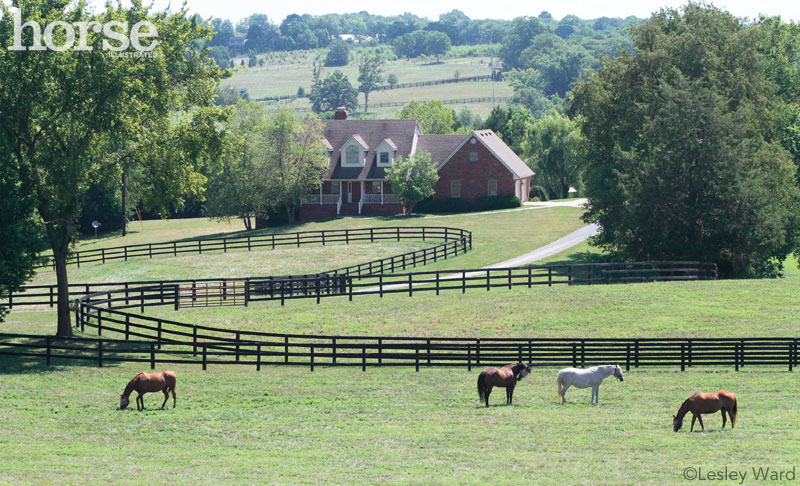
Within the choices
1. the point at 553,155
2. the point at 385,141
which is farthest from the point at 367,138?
the point at 553,155

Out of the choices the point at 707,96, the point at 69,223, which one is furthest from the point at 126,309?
the point at 707,96

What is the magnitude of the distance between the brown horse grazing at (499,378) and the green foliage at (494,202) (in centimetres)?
5735

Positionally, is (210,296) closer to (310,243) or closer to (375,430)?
(375,430)

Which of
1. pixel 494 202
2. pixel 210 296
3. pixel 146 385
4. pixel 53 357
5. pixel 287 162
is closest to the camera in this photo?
pixel 146 385

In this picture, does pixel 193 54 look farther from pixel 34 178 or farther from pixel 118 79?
pixel 34 178

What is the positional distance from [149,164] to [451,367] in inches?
587

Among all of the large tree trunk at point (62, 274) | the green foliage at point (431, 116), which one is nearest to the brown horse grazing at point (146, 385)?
the large tree trunk at point (62, 274)

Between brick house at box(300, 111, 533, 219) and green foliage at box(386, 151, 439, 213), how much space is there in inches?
112

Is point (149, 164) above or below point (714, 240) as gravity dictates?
above

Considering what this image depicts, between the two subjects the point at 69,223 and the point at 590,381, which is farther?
the point at 69,223

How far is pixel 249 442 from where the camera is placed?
67.8 ft

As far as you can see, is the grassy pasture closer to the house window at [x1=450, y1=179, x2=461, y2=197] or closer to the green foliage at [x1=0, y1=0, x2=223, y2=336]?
the house window at [x1=450, y1=179, x2=461, y2=197]

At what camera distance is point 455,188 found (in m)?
83.1

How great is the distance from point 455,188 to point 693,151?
36825 millimetres
